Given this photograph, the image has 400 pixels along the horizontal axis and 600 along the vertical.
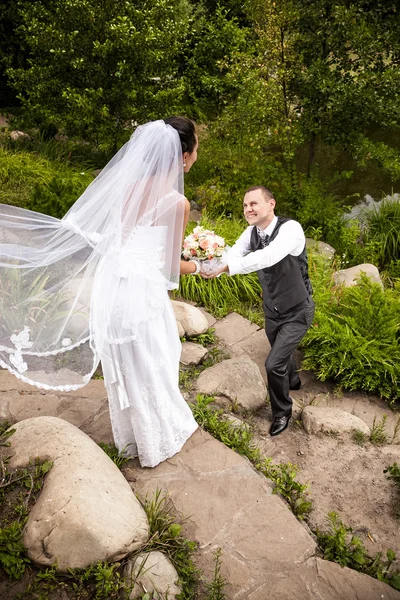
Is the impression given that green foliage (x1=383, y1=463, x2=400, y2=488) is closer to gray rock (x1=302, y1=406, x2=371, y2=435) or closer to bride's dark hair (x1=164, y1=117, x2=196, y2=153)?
gray rock (x1=302, y1=406, x2=371, y2=435)

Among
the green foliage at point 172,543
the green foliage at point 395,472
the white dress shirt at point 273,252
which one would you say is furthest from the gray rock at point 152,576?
the white dress shirt at point 273,252

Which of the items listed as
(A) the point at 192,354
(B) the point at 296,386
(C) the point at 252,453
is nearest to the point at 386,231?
(B) the point at 296,386

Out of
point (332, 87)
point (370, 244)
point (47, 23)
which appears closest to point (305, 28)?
point (332, 87)

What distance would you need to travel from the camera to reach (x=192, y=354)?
5.05 m

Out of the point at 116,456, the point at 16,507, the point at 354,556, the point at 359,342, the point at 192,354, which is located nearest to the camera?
the point at 16,507

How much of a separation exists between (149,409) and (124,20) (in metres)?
6.53

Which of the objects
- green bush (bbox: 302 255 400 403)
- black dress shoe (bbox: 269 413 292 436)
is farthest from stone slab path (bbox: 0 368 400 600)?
green bush (bbox: 302 255 400 403)

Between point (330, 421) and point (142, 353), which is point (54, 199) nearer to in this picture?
point (142, 353)

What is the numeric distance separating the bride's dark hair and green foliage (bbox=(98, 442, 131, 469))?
2132mm

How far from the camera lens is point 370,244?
804cm

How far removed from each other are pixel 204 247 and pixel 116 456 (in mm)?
1647

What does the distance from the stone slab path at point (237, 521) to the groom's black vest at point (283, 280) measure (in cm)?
120

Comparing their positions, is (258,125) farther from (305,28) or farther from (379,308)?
(379,308)

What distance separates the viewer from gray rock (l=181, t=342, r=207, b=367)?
195 inches
